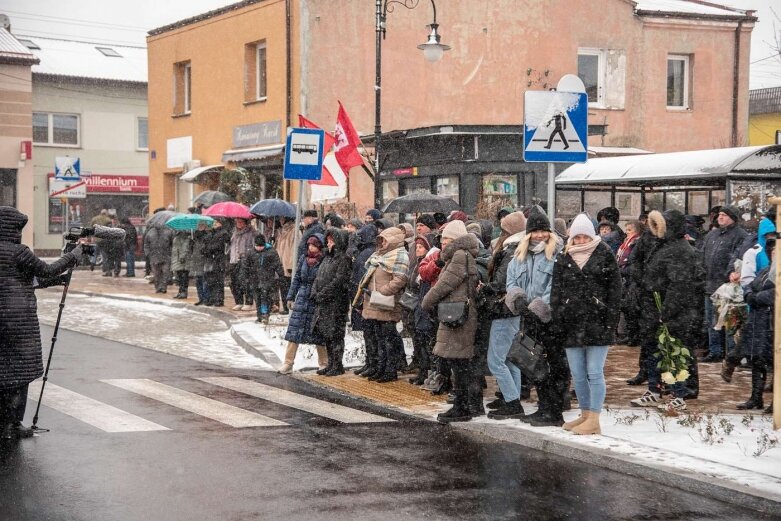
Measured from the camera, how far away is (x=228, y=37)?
98.0 ft

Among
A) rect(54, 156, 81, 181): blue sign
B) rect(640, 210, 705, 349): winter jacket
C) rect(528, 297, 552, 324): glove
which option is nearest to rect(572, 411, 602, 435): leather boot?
rect(528, 297, 552, 324): glove

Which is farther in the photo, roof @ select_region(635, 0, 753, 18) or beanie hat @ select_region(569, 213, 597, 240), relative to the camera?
roof @ select_region(635, 0, 753, 18)

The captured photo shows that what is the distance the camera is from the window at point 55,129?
48594mm

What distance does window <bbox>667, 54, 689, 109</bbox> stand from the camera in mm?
30703

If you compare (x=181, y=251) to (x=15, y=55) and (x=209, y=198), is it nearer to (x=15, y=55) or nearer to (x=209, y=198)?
(x=209, y=198)

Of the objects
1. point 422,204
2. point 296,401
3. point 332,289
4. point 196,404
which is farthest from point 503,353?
point 422,204

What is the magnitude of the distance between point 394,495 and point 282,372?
6.38m

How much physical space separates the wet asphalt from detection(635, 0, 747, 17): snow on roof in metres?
23.1

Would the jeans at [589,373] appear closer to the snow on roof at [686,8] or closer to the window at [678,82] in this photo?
the snow on roof at [686,8]

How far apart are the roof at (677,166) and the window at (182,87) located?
15.8 metres

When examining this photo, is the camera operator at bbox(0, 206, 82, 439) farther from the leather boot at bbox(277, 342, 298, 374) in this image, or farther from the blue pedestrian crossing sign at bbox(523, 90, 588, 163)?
the leather boot at bbox(277, 342, 298, 374)

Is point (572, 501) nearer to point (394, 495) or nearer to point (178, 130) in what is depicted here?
point (394, 495)

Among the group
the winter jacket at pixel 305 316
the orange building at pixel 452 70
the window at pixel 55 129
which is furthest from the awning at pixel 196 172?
the window at pixel 55 129

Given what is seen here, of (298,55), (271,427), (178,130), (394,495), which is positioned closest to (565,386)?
(271,427)
